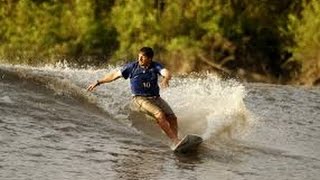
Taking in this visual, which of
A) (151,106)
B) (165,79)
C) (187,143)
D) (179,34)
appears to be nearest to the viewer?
(187,143)

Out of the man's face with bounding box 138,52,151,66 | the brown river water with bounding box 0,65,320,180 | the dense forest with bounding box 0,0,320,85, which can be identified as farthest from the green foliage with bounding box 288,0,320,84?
the man's face with bounding box 138,52,151,66

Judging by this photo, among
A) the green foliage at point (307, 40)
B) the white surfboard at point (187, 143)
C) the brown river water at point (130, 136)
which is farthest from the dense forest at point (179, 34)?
the white surfboard at point (187, 143)

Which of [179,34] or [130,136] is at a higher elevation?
[179,34]

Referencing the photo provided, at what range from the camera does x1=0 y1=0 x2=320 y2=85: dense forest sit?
3697 cm

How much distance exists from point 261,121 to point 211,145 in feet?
15.6

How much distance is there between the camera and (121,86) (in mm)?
19375

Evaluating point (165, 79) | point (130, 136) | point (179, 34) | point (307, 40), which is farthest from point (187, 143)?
point (179, 34)

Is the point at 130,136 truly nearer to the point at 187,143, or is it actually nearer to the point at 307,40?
the point at 187,143

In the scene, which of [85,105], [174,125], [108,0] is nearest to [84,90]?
[85,105]

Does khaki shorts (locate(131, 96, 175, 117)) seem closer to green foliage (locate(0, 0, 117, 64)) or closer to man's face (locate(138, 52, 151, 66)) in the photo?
man's face (locate(138, 52, 151, 66))

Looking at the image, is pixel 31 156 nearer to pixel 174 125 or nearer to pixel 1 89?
pixel 174 125

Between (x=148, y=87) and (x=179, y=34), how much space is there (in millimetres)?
26336

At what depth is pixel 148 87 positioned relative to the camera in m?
12.5

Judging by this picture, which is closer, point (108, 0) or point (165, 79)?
point (165, 79)
